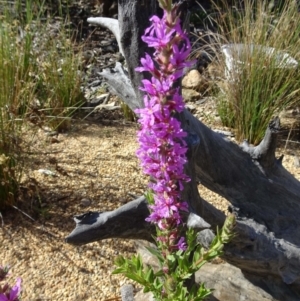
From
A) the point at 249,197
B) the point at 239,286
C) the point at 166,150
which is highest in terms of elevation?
the point at 166,150

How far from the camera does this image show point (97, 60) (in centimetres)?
542

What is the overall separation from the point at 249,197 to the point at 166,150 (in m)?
1.25

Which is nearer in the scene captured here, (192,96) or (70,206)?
(70,206)

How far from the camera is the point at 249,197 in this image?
2350mm

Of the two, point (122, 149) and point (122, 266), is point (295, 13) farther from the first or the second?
point (122, 266)

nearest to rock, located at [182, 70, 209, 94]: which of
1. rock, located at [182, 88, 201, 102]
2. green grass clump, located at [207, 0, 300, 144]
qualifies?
rock, located at [182, 88, 201, 102]

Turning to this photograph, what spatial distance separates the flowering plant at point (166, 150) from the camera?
1105mm

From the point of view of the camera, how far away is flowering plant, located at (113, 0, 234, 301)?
3.63ft

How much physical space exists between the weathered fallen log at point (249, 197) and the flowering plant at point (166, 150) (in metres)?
0.42

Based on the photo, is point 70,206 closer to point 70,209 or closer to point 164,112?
point 70,209

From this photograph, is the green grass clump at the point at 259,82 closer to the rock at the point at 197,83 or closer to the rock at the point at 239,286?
the rock at the point at 197,83

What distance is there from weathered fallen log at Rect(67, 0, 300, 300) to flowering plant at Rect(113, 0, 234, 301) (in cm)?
42

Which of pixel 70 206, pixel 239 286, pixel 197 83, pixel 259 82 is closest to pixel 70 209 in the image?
pixel 70 206

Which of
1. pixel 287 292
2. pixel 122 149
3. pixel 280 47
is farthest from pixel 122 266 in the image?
pixel 280 47
